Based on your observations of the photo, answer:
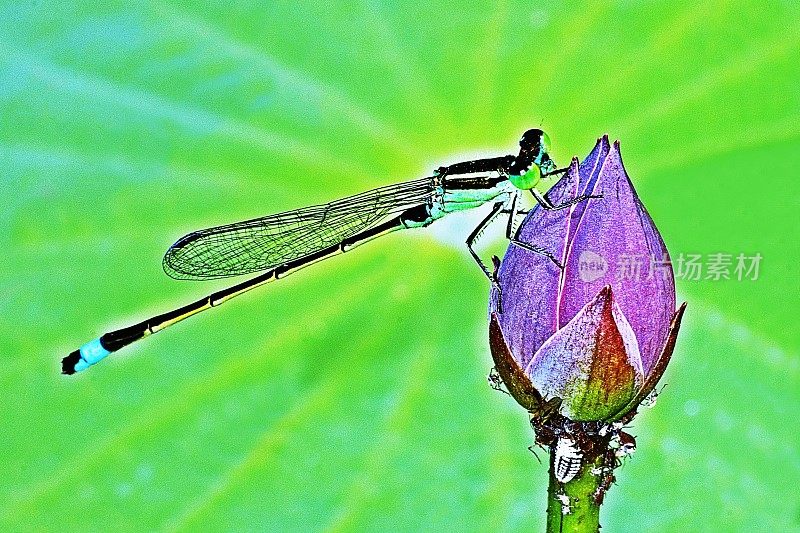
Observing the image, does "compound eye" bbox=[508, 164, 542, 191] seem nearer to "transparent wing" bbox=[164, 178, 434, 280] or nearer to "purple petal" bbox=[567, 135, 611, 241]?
"transparent wing" bbox=[164, 178, 434, 280]

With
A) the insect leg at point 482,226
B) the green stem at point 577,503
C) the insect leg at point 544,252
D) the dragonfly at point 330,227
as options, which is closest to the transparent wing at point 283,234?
the dragonfly at point 330,227

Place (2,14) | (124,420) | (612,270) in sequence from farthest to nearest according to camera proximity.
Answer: (124,420), (2,14), (612,270)

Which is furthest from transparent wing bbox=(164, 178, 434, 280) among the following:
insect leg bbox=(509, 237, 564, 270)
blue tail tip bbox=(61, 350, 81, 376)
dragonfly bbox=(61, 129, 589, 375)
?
insect leg bbox=(509, 237, 564, 270)

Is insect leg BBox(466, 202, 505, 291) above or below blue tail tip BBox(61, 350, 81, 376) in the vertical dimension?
above

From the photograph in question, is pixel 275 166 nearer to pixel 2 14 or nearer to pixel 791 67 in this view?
pixel 2 14

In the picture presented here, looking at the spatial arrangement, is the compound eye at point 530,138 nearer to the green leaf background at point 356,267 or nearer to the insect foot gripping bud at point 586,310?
the green leaf background at point 356,267

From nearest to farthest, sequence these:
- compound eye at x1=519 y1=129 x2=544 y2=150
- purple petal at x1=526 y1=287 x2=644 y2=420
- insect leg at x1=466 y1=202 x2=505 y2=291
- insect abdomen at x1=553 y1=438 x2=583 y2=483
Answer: purple petal at x1=526 y1=287 x2=644 y2=420 < insect abdomen at x1=553 y1=438 x2=583 y2=483 < compound eye at x1=519 y1=129 x2=544 y2=150 < insect leg at x1=466 y1=202 x2=505 y2=291

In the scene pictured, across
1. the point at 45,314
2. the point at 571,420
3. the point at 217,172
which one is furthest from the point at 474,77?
the point at 45,314
